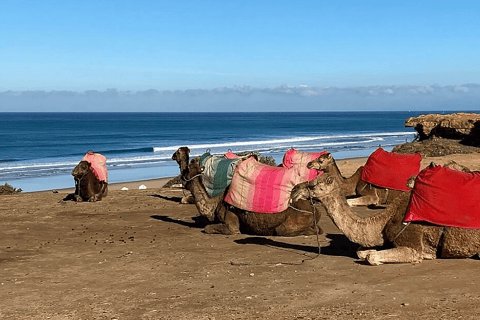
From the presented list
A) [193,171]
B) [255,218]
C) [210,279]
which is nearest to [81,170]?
[193,171]

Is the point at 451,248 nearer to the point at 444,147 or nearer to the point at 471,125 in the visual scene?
the point at 444,147

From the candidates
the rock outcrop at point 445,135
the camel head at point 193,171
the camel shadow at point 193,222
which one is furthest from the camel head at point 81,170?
the rock outcrop at point 445,135

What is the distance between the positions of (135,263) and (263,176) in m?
3.36

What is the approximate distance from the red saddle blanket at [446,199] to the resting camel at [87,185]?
40.6 ft

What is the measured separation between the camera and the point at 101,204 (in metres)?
19.6

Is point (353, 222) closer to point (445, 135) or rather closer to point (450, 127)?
point (450, 127)

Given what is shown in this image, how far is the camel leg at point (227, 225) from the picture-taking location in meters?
Result: 13.4

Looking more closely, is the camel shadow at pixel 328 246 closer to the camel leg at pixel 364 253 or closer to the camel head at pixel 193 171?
the camel leg at pixel 364 253

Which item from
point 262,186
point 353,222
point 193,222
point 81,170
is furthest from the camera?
point 81,170

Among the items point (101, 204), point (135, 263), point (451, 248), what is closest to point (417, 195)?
point (451, 248)

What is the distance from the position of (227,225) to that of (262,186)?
4.11ft

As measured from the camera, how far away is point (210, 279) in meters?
9.65

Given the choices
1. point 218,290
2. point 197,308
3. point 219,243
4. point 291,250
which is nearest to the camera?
point 197,308

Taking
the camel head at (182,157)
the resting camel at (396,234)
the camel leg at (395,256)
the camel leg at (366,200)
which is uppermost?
the camel head at (182,157)
